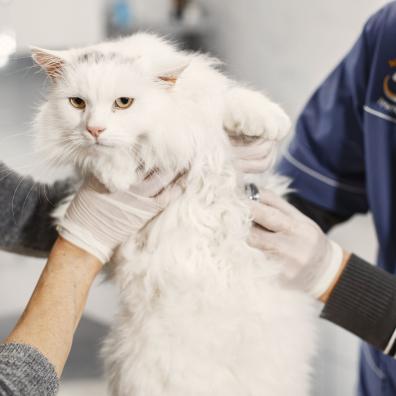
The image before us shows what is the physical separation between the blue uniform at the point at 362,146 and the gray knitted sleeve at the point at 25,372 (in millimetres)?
722

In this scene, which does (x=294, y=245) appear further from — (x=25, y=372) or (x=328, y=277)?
(x=25, y=372)

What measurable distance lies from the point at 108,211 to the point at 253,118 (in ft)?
0.90

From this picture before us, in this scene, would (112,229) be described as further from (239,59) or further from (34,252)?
(239,59)

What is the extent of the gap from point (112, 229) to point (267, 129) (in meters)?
0.30

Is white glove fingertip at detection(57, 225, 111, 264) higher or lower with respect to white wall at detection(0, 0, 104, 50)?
lower

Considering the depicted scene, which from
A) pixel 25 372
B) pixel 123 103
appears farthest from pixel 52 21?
pixel 25 372

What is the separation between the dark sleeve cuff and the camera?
883 mm

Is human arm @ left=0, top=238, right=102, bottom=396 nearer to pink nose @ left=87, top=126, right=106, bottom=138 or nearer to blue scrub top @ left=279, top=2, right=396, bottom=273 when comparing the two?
pink nose @ left=87, top=126, right=106, bottom=138

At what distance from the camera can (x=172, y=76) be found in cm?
73

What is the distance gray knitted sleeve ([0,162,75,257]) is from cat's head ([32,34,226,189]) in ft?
0.40

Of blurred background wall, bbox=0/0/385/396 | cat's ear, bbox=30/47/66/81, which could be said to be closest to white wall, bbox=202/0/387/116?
blurred background wall, bbox=0/0/385/396

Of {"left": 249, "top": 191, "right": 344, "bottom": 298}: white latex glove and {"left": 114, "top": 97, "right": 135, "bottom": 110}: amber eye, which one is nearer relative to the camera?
{"left": 114, "top": 97, "right": 135, "bottom": 110}: amber eye

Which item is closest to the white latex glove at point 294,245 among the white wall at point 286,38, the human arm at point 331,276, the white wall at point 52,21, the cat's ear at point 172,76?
the human arm at point 331,276

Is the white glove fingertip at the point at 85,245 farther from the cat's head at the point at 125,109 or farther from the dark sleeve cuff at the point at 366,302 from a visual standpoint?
the dark sleeve cuff at the point at 366,302
